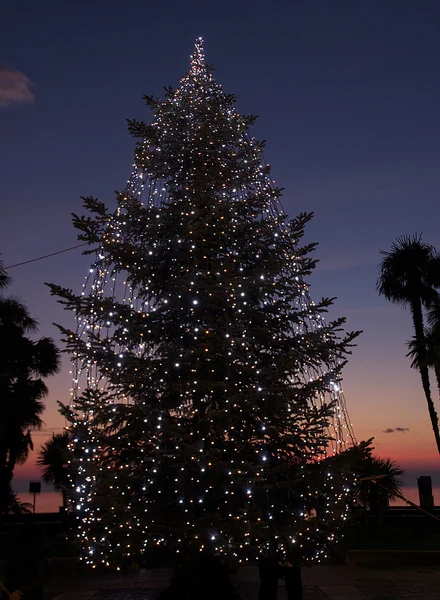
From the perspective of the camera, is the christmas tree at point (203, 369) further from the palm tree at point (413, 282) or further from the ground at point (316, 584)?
the palm tree at point (413, 282)

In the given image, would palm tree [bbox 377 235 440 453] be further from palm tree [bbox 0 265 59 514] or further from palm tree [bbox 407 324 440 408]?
palm tree [bbox 0 265 59 514]

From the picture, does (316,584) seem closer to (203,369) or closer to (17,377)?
(203,369)

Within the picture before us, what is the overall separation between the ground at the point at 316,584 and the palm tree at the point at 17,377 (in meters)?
5.58

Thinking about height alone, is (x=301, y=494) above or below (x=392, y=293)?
below

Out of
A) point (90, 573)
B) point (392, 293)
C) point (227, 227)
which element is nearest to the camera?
point (227, 227)

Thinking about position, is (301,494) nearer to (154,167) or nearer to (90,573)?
(154,167)

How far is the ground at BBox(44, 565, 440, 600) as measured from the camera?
10805 mm

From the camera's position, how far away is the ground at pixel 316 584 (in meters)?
10.8

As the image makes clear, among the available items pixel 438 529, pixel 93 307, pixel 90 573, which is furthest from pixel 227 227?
pixel 438 529

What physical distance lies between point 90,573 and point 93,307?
23.9 ft

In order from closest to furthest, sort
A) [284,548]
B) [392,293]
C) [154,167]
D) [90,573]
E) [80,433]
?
[284,548] < [80,433] < [154,167] < [90,573] < [392,293]

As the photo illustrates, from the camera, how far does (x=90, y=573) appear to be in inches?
534

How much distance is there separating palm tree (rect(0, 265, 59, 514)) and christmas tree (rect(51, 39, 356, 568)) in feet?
28.8

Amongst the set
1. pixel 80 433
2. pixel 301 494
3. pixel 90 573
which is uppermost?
pixel 80 433
